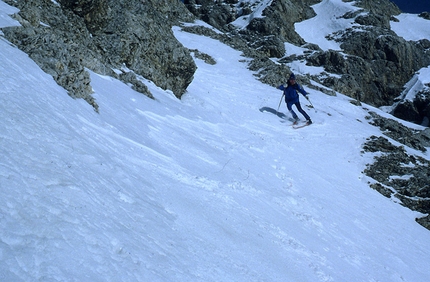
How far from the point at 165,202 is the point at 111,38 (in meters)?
12.9

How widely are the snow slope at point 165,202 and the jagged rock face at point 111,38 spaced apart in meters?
1.19

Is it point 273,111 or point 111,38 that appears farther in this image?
point 273,111

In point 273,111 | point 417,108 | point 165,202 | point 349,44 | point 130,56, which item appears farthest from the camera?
point 349,44

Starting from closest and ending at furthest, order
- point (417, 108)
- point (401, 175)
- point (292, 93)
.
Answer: point (401, 175) → point (292, 93) → point (417, 108)

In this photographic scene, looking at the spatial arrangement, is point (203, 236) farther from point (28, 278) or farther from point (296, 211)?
point (296, 211)

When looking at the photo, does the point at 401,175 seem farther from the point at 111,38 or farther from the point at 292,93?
the point at 111,38

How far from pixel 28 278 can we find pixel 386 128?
101 ft

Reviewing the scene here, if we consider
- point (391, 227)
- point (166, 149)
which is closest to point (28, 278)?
point (166, 149)

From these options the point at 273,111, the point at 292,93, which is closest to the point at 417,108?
the point at 273,111

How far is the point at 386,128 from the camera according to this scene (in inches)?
1128

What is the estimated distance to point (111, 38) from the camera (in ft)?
54.4

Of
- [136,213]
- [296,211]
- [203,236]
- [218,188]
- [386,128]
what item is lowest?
[386,128]

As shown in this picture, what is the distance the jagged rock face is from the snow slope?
1193 millimetres

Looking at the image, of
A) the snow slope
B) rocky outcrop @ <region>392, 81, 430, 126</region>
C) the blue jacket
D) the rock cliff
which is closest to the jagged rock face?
the rock cliff
